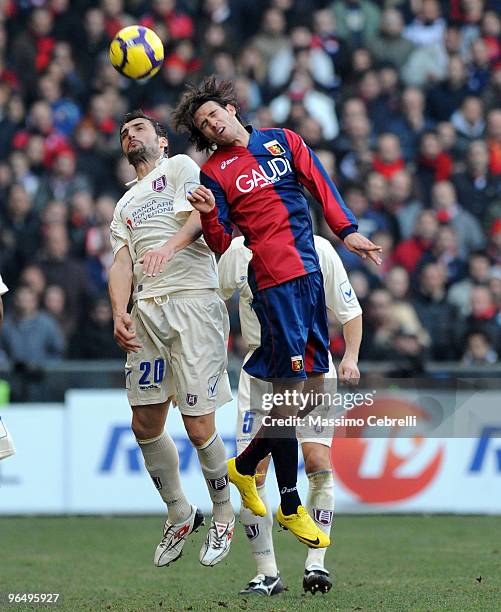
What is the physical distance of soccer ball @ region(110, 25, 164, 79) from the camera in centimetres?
827

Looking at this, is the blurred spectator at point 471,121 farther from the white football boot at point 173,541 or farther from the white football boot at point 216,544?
the white football boot at point 216,544

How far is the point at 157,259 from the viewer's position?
291 inches

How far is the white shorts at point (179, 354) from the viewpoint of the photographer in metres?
7.92

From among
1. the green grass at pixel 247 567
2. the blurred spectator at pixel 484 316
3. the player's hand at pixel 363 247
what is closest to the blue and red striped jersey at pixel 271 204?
the player's hand at pixel 363 247

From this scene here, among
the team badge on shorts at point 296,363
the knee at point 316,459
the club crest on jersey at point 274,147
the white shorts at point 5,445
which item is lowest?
the knee at point 316,459

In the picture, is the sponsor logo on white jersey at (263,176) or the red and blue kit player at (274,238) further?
the sponsor logo on white jersey at (263,176)

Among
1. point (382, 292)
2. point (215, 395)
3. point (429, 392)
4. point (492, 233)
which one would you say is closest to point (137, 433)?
point (215, 395)

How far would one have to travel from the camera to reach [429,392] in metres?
12.2

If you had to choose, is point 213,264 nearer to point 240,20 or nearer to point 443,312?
point 443,312

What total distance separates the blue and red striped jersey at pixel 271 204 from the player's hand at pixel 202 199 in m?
0.06

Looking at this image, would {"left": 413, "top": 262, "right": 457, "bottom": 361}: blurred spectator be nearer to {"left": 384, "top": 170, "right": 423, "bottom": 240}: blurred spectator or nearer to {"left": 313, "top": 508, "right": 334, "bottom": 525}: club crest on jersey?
{"left": 384, "top": 170, "right": 423, "bottom": 240}: blurred spectator

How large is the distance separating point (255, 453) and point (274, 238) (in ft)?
4.00

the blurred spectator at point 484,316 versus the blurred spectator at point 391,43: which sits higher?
the blurred spectator at point 391,43

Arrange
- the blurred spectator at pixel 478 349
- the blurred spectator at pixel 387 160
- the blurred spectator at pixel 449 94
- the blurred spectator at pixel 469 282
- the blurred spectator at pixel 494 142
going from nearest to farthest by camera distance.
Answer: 1. the blurred spectator at pixel 478 349
2. the blurred spectator at pixel 469 282
3. the blurred spectator at pixel 387 160
4. the blurred spectator at pixel 494 142
5. the blurred spectator at pixel 449 94
